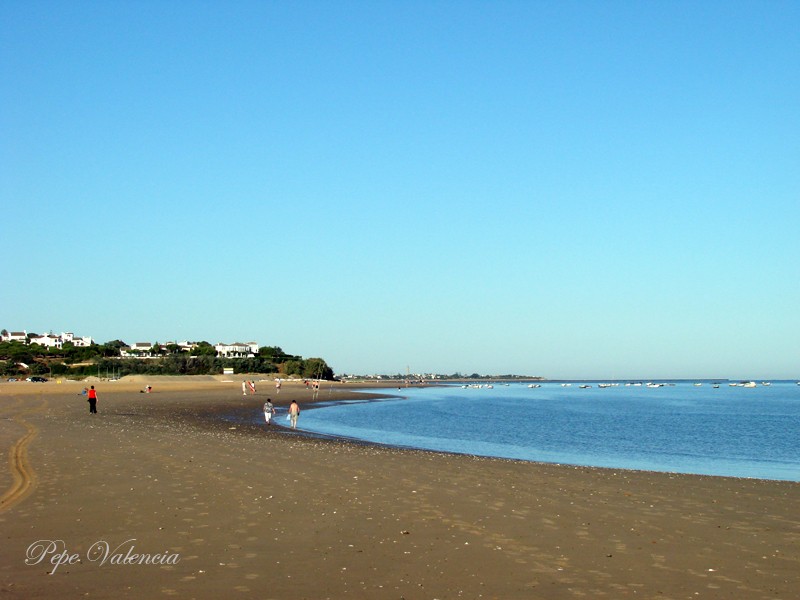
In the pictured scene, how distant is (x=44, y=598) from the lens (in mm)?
7984

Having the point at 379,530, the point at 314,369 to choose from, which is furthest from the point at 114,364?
the point at 379,530

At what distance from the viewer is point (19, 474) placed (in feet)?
54.6

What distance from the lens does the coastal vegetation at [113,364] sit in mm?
139625

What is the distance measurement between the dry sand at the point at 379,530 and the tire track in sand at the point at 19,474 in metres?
0.07

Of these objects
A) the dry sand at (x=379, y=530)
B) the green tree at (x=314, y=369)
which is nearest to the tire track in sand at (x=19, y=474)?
the dry sand at (x=379, y=530)

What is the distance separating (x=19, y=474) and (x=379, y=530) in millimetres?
9665

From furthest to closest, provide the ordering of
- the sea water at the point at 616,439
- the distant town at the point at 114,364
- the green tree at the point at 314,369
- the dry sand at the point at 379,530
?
the green tree at the point at 314,369, the distant town at the point at 114,364, the sea water at the point at 616,439, the dry sand at the point at 379,530

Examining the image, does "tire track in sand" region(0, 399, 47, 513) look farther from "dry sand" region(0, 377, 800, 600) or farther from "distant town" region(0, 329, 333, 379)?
"distant town" region(0, 329, 333, 379)

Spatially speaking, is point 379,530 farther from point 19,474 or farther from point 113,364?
point 113,364

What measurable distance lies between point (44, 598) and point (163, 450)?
14.8 m

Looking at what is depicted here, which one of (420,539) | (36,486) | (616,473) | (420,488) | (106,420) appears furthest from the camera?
(106,420)

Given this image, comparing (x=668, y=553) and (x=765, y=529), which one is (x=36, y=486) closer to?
(x=668, y=553)

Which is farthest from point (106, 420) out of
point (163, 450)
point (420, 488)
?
point (420, 488)

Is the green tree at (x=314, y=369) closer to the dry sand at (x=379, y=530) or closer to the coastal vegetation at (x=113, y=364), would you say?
the coastal vegetation at (x=113, y=364)
